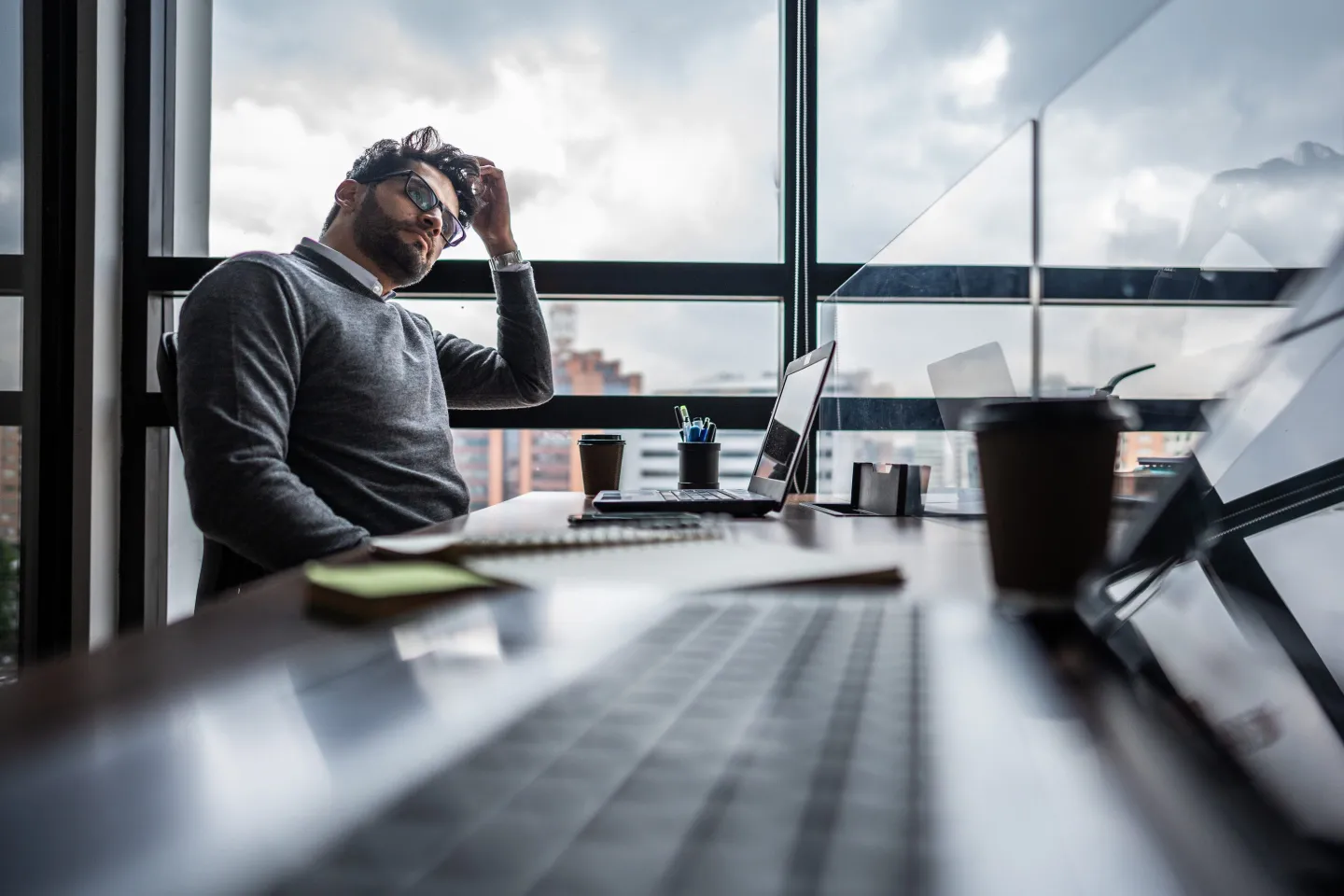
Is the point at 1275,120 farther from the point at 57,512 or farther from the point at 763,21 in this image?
the point at 57,512

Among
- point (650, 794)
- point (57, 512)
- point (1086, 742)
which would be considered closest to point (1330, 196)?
point (1086, 742)

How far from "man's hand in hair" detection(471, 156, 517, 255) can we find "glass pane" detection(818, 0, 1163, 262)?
0.85m

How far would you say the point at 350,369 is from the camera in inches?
57.3

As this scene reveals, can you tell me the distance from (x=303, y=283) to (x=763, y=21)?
5.04 ft

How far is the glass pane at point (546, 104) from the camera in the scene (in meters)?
2.26

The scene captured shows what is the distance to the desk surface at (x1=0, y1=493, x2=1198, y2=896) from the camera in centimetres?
20

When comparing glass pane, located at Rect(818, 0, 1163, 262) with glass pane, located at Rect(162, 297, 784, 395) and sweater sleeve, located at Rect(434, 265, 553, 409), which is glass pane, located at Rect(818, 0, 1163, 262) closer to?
glass pane, located at Rect(162, 297, 784, 395)

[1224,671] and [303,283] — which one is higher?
[303,283]

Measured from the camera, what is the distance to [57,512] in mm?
2121

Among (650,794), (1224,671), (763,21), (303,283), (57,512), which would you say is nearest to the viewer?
(650,794)

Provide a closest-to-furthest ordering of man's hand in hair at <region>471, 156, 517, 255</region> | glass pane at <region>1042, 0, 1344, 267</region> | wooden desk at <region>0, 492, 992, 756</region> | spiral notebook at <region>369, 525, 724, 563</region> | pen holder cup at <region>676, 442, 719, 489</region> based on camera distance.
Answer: wooden desk at <region>0, 492, 992, 756</region> → spiral notebook at <region>369, 525, 724, 563</region> → glass pane at <region>1042, 0, 1344, 267</region> → pen holder cup at <region>676, 442, 719, 489</region> → man's hand in hair at <region>471, 156, 517, 255</region>

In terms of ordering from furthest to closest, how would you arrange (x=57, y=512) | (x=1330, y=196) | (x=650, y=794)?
1. (x=57, y=512)
2. (x=1330, y=196)
3. (x=650, y=794)

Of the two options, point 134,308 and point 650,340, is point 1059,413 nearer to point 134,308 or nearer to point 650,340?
point 650,340

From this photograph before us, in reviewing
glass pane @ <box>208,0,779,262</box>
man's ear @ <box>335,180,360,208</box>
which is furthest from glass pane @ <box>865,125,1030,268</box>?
man's ear @ <box>335,180,360,208</box>
